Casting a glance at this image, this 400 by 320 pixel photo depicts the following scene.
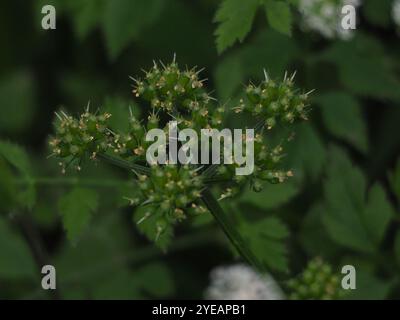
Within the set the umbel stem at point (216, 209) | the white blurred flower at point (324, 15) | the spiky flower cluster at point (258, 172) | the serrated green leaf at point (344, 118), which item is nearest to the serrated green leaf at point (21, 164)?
the umbel stem at point (216, 209)

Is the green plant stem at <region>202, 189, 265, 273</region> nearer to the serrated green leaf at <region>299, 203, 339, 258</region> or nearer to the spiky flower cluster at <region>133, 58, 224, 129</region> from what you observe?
the spiky flower cluster at <region>133, 58, 224, 129</region>

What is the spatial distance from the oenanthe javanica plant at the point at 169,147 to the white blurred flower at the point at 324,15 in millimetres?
2087

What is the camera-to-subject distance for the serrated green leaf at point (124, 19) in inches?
227

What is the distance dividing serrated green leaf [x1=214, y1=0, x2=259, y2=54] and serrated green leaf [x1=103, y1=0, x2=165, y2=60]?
1789 mm

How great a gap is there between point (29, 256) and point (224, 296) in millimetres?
1708

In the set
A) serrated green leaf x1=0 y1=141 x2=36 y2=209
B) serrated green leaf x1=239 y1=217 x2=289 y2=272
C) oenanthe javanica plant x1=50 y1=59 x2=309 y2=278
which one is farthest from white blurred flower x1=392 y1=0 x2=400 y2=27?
serrated green leaf x1=0 y1=141 x2=36 y2=209

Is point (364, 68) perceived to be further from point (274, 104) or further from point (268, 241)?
point (274, 104)

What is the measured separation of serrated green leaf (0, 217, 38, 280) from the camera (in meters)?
6.29

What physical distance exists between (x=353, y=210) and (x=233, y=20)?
5.31ft

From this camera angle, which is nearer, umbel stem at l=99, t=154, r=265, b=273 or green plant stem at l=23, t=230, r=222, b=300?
umbel stem at l=99, t=154, r=265, b=273

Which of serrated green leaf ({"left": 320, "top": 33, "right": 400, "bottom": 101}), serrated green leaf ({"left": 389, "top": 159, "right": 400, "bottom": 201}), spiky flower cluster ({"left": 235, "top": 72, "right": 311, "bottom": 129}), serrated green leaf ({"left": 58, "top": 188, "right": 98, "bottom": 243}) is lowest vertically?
serrated green leaf ({"left": 58, "top": 188, "right": 98, "bottom": 243})

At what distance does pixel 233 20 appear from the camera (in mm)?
4016
